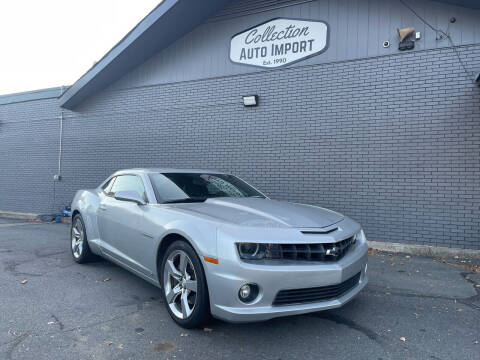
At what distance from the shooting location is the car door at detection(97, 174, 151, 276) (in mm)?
3678

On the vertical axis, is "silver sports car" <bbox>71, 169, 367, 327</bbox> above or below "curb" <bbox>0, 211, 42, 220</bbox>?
above

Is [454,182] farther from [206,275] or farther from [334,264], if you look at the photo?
[206,275]

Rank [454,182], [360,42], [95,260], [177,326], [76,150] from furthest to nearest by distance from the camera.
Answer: [76,150]
[360,42]
[454,182]
[95,260]
[177,326]

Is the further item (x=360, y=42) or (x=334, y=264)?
(x=360, y=42)

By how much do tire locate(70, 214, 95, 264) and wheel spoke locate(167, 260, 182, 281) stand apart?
234 centimetres

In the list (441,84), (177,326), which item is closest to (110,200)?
(177,326)

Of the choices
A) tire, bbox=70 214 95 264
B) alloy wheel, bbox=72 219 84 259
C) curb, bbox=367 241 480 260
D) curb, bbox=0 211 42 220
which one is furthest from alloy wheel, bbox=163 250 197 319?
curb, bbox=0 211 42 220

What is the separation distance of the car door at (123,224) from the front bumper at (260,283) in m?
1.12

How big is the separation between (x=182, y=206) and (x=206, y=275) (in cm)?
94

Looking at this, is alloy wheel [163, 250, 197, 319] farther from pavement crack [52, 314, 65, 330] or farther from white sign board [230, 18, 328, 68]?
white sign board [230, 18, 328, 68]

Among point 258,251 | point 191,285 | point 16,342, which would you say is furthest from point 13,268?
point 258,251

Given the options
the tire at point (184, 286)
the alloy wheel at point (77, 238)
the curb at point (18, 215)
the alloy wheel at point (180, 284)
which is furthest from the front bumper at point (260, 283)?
the curb at point (18, 215)

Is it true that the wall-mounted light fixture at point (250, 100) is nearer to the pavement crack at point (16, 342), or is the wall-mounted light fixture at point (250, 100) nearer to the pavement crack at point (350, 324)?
the pavement crack at point (350, 324)

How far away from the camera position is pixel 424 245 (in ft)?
20.3
